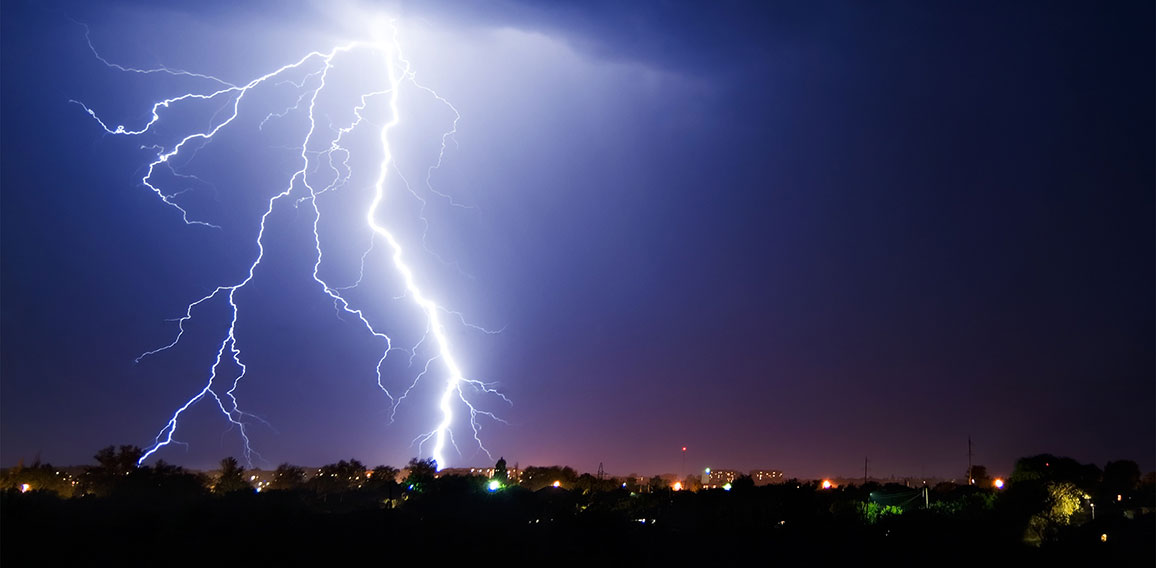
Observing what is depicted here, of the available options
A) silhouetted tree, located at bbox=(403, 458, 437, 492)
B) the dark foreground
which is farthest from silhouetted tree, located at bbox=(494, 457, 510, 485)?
the dark foreground

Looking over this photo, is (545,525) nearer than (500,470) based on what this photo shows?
Yes

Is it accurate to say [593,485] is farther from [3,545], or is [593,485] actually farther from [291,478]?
[3,545]

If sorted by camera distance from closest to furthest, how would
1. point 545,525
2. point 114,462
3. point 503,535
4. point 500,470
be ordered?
1. point 503,535
2. point 545,525
3. point 114,462
4. point 500,470

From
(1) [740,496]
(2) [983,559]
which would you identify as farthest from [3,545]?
(1) [740,496]

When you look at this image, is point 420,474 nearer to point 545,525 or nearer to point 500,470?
point 500,470

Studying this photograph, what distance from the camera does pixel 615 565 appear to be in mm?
16328

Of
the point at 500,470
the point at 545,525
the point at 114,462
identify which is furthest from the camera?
the point at 500,470

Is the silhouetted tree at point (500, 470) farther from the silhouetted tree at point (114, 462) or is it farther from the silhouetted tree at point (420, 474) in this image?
the silhouetted tree at point (114, 462)

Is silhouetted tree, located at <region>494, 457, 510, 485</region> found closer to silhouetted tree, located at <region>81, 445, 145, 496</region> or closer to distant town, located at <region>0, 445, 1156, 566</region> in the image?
distant town, located at <region>0, 445, 1156, 566</region>

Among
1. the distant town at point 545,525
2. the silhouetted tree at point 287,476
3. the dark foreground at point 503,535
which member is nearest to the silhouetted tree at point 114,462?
the distant town at point 545,525

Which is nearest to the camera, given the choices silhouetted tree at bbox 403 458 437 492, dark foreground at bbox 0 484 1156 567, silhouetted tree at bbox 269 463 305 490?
dark foreground at bbox 0 484 1156 567

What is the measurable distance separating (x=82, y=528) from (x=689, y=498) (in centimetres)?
2656

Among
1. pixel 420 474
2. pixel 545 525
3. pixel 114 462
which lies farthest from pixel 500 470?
pixel 545 525

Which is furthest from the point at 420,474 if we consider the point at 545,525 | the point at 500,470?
the point at 545,525
